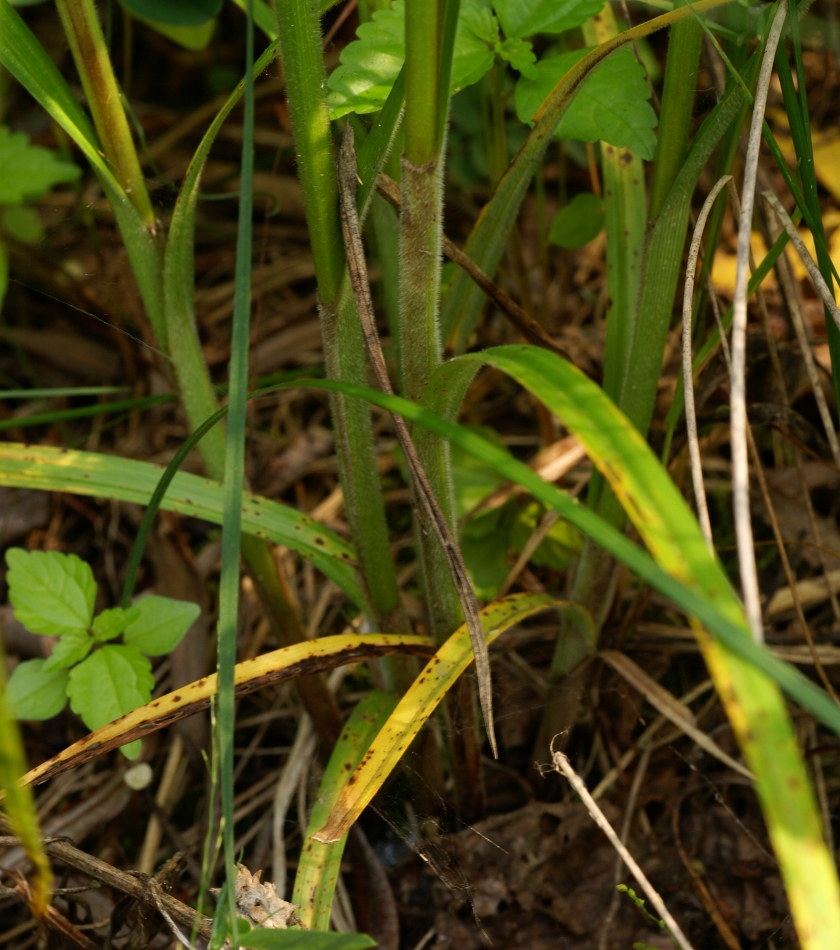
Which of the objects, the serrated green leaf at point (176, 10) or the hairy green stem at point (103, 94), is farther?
the serrated green leaf at point (176, 10)

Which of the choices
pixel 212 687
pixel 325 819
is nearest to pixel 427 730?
pixel 325 819

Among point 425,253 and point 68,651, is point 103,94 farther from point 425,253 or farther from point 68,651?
point 68,651

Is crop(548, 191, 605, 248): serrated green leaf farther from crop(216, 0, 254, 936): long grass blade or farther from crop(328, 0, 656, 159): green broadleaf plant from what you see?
crop(216, 0, 254, 936): long grass blade

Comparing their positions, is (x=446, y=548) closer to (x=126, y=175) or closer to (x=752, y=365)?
(x=126, y=175)

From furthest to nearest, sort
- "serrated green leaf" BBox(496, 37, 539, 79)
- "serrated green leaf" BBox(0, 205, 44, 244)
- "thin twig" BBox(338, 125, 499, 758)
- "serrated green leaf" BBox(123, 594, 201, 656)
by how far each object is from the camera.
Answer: "serrated green leaf" BBox(0, 205, 44, 244), "serrated green leaf" BBox(123, 594, 201, 656), "serrated green leaf" BBox(496, 37, 539, 79), "thin twig" BBox(338, 125, 499, 758)

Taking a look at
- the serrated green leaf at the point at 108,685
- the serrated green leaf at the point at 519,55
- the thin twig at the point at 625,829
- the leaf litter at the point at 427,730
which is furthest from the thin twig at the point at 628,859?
the serrated green leaf at the point at 519,55

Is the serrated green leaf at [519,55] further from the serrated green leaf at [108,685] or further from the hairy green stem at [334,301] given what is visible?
the serrated green leaf at [108,685]

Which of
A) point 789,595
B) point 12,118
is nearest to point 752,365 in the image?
point 789,595

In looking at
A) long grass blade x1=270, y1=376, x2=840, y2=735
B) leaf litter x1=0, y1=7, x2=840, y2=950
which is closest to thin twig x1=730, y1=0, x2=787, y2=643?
long grass blade x1=270, y1=376, x2=840, y2=735
